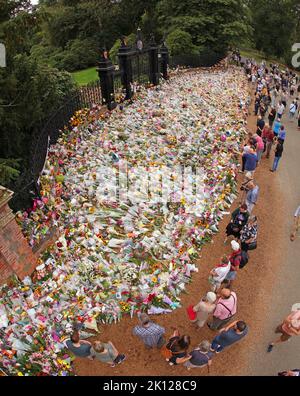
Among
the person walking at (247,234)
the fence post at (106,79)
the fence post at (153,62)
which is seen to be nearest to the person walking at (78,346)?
the person walking at (247,234)

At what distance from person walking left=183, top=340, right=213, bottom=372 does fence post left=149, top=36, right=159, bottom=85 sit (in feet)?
58.9

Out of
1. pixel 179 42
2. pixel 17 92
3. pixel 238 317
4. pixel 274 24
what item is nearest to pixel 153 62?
pixel 179 42

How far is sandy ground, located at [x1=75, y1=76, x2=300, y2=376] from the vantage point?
6.35m

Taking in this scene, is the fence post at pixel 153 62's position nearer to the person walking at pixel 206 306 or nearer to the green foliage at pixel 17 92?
the green foliage at pixel 17 92

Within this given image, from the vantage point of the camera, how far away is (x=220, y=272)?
23.5 feet

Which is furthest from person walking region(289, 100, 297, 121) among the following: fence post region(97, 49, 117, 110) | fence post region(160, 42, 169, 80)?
fence post region(97, 49, 117, 110)

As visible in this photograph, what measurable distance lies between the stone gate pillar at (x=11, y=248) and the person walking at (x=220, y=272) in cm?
428

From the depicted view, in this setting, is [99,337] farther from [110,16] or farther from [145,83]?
[110,16]

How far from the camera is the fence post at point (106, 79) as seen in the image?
14.2 meters

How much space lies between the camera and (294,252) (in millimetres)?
9148

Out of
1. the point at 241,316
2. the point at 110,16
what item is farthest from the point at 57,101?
the point at 110,16

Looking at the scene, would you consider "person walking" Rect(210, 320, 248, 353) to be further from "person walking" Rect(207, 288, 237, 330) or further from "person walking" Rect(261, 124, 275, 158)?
"person walking" Rect(261, 124, 275, 158)

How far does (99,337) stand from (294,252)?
19.9 feet

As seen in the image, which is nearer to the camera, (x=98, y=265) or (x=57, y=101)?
(x=98, y=265)
